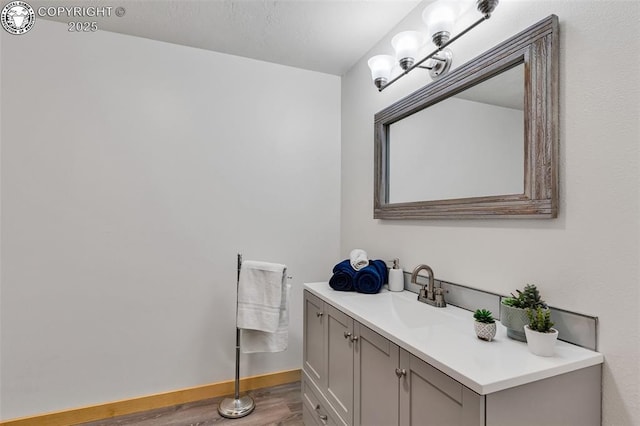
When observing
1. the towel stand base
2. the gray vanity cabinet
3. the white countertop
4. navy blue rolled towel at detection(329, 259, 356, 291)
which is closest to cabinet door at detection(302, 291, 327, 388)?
the gray vanity cabinet

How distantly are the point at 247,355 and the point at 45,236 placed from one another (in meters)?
1.46

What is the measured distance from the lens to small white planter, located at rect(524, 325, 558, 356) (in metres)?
0.90

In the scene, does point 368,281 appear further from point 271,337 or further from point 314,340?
point 271,337

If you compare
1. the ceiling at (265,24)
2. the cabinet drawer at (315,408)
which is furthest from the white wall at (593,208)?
the cabinet drawer at (315,408)

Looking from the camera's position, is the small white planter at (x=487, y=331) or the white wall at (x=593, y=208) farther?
the small white planter at (x=487, y=331)

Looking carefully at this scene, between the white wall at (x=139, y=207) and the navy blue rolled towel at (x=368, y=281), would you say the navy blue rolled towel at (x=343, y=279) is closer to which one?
the navy blue rolled towel at (x=368, y=281)

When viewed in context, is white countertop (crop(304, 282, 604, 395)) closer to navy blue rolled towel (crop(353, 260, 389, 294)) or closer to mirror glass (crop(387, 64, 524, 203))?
navy blue rolled towel (crop(353, 260, 389, 294))

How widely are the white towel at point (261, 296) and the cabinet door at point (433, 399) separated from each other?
0.98m

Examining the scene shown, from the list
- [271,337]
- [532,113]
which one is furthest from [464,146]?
[271,337]

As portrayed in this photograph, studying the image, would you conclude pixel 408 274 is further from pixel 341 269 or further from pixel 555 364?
pixel 555 364

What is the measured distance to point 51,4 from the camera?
1.74m

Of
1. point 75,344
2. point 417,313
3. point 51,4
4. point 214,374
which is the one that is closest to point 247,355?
point 214,374

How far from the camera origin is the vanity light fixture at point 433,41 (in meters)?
1.30

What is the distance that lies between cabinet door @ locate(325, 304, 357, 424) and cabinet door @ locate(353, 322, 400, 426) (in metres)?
0.05
